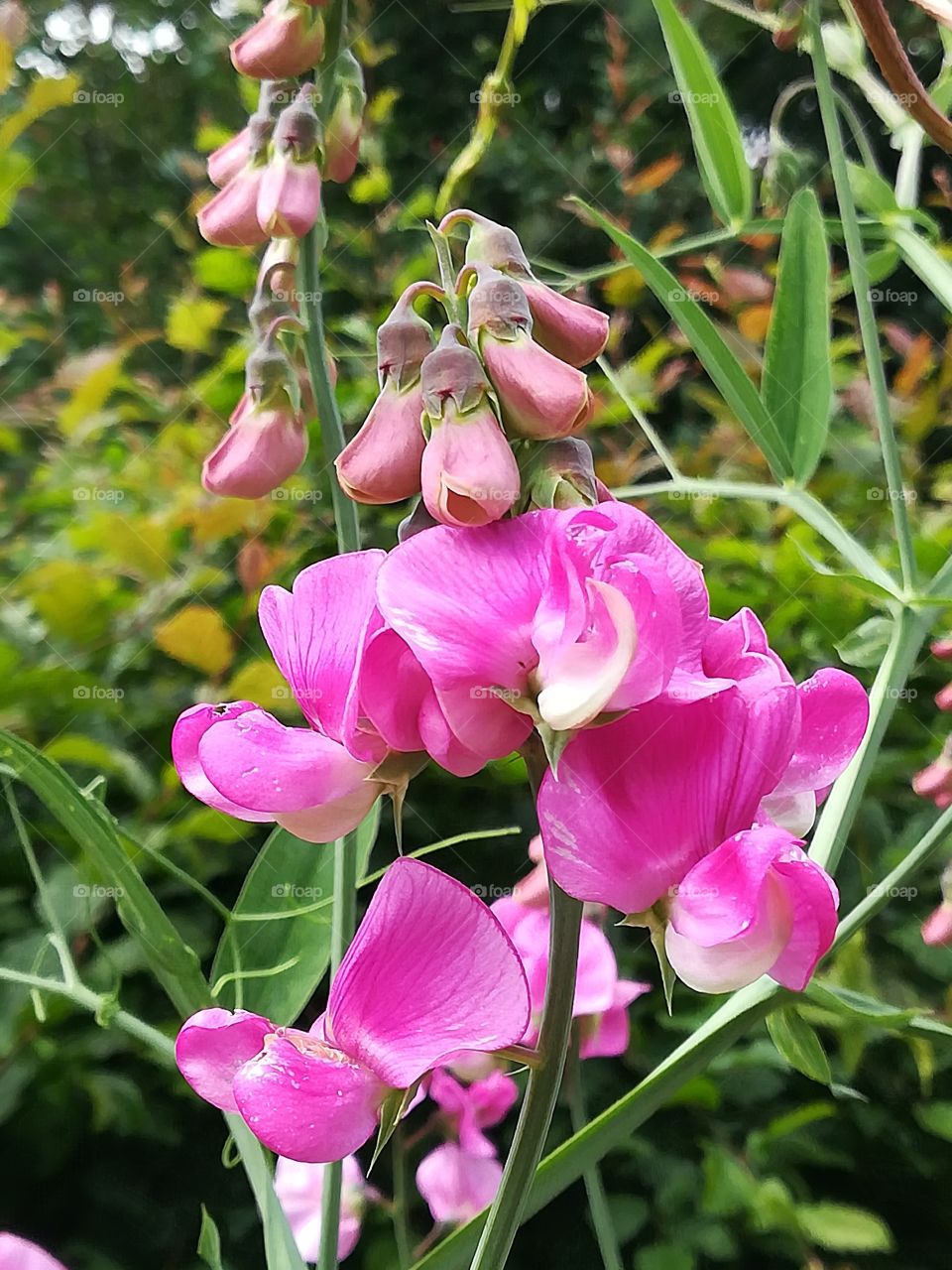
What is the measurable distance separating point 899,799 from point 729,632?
705 mm

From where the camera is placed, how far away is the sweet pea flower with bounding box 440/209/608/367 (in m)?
0.29

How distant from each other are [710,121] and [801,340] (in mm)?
126

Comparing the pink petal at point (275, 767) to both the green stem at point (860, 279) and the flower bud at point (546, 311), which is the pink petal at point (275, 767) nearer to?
the flower bud at point (546, 311)

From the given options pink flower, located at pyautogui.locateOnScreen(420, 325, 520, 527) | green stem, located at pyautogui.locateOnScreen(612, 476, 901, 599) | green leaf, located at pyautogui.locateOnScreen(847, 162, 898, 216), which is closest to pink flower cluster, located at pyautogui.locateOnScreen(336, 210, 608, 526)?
pink flower, located at pyautogui.locateOnScreen(420, 325, 520, 527)

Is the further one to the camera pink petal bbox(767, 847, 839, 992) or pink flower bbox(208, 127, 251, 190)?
pink flower bbox(208, 127, 251, 190)

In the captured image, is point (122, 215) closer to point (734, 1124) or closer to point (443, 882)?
point (734, 1124)

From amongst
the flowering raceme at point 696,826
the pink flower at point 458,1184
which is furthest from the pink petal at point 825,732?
the pink flower at point 458,1184

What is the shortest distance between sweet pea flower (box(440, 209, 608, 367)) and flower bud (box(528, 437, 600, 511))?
0.12 ft

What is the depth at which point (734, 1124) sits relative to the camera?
82 cm

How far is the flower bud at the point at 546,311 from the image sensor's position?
288 mm

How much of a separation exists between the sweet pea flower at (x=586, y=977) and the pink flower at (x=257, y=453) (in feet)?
0.74

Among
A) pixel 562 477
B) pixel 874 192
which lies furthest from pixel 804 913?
pixel 874 192

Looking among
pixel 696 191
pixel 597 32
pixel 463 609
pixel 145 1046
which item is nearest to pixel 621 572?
pixel 463 609

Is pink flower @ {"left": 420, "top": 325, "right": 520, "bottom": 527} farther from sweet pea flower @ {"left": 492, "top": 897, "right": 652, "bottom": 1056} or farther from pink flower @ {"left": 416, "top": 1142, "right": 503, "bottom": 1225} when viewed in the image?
pink flower @ {"left": 416, "top": 1142, "right": 503, "bottom": 1225}
